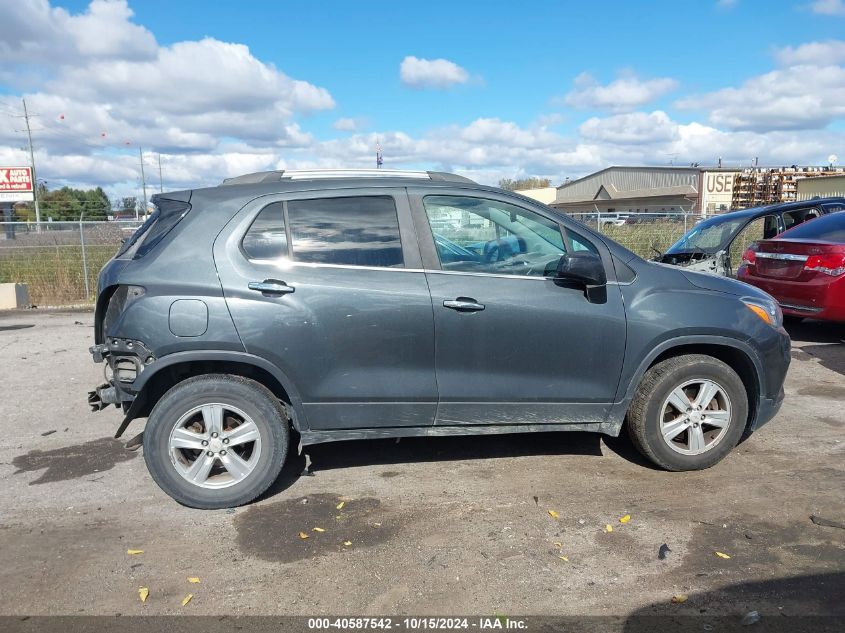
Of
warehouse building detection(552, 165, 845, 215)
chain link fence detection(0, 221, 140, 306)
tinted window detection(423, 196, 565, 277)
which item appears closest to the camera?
tinted window detection(423, 196, 565, 277)

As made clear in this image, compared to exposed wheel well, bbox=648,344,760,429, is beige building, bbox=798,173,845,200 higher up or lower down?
higher up

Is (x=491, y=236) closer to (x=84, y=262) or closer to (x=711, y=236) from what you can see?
(x=711, y=236)

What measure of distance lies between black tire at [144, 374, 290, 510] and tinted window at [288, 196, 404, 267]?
894 mm

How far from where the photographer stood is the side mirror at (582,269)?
398 cm

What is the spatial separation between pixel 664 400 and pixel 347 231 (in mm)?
2369

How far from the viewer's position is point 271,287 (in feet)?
12.6

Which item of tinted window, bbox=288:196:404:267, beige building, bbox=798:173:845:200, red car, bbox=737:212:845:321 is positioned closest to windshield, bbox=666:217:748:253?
red car, bbox=737:212:845:321

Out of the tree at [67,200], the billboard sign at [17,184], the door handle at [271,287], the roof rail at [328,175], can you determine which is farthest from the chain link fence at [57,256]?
the tree at [67,200]

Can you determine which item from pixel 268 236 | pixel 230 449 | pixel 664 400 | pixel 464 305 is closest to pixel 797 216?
pixel 664 400

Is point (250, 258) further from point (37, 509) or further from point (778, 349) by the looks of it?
point (778, 349)

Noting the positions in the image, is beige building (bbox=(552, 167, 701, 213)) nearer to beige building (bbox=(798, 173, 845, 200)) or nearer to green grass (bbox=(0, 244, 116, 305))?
beige building (bbox=(798, 173, 845, 200))

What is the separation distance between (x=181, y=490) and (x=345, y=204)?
6.66ft

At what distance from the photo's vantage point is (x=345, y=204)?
4.08 m

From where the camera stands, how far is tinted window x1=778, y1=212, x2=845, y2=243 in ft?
25.5
